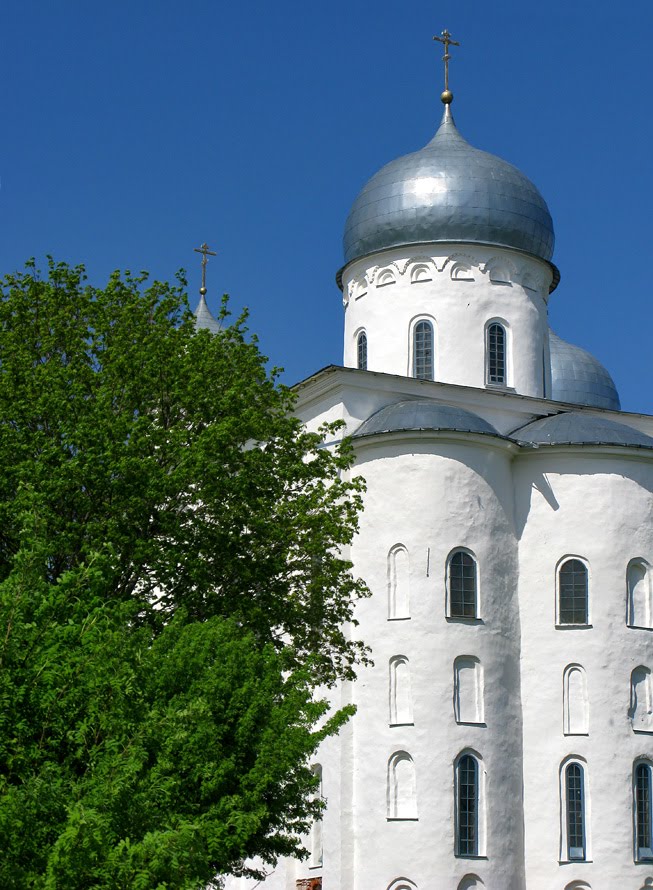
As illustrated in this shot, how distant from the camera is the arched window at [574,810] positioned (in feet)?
80.4

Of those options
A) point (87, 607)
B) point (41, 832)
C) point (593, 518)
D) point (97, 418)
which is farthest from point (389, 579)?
point (41, 832)

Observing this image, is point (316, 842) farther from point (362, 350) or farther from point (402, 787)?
point (362, 350)

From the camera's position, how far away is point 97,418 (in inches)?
709

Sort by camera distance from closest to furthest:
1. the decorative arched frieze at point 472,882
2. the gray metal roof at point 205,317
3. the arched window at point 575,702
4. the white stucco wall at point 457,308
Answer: the decorative arched frieze at point 472,882 < the arched window at point 575,702 < the white stucco wall at point 457,308 < the gray metal roof at point 205,317

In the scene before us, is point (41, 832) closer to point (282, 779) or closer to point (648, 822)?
point (282, 779)

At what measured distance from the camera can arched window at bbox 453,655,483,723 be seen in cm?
2461

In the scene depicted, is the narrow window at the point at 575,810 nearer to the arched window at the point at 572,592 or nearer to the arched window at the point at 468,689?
the arched window at the point at 468,689

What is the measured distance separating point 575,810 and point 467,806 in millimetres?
2140

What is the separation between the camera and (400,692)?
24750 millimetres

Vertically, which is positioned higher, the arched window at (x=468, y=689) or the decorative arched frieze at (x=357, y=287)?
the decorative arched frieze at (x=357, y=287)

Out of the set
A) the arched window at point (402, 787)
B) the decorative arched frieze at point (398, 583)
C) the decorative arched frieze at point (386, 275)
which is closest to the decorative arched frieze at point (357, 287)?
the decorative arched frieze at point (386, 275)

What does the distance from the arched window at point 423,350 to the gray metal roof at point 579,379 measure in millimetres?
9282

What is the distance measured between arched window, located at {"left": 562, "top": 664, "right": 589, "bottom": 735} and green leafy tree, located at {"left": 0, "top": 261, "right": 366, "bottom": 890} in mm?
6640

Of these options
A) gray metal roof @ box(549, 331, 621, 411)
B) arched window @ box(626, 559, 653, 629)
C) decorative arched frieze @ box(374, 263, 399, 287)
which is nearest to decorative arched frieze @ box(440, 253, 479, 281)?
decorative arched frieze @ box(374, 263, 399, 287)
